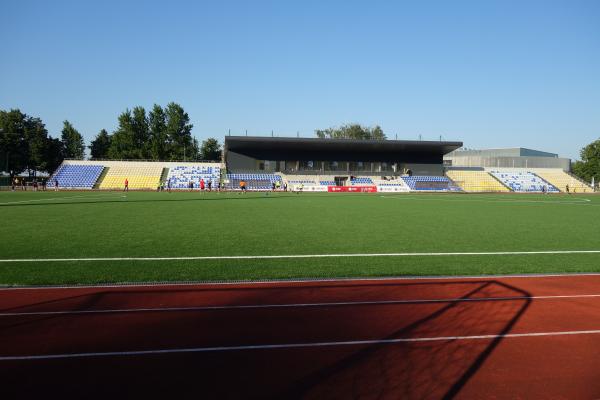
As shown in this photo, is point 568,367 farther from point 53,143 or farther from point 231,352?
point 53,143

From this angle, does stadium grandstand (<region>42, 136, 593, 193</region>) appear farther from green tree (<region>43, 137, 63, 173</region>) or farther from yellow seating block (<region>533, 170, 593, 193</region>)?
green tree (<region>43, 137, 63, 173</region>)

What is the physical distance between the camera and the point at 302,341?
188 inches

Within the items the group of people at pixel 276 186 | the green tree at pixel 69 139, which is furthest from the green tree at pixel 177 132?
the group of people at pixel 276 186

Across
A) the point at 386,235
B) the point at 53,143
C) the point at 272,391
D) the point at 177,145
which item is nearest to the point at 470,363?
the point at 272,391

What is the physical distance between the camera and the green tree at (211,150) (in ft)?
330

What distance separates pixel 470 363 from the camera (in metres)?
4.26

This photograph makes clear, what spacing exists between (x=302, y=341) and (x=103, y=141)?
98.7 meters

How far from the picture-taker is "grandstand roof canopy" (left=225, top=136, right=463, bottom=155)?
5784 cm

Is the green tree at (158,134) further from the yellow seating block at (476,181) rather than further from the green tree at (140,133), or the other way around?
the yellow seating block at (476,181)

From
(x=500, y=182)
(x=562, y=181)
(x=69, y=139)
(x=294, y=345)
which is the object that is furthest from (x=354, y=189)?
(x=69, y=139)

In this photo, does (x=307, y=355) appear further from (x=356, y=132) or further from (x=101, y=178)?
(x=356, y=132)

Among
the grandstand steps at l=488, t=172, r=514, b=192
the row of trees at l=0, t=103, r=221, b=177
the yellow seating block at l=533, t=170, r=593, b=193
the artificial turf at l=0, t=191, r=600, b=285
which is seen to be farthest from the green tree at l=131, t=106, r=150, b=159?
the yellow seating block at l=533, t=170, r=593, b=193

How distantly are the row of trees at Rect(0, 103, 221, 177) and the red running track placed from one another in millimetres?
77226

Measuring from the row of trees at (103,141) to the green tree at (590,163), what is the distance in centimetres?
8377
